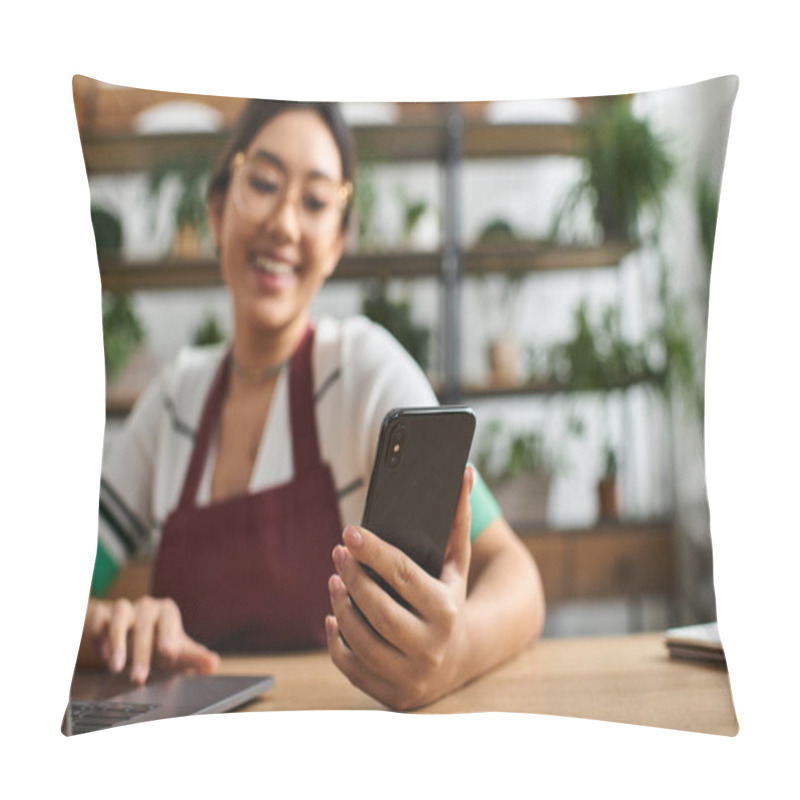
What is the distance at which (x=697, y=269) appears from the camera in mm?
1162

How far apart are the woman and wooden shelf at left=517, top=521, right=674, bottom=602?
2 centimetres

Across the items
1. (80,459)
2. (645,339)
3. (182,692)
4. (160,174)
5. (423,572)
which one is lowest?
(182,692)

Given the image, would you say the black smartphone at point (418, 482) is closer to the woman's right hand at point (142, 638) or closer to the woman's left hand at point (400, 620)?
the woman's left hand at point (400, 620)

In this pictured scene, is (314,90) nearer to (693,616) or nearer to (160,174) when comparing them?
(160,174)

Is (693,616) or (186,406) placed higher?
(186,406)

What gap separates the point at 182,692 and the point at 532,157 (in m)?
0.70

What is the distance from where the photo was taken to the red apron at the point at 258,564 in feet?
3.83

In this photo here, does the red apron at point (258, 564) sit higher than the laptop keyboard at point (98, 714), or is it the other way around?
the red apron at point (258, 564)

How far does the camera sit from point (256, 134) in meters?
1.21

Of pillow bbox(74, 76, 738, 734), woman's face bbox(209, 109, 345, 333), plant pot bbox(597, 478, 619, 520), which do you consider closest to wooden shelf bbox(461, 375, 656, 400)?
pillow bbox(74, 76, 738, 734)

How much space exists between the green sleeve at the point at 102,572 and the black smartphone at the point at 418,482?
30cm

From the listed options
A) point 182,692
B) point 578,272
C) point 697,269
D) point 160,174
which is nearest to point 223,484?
point 182,692

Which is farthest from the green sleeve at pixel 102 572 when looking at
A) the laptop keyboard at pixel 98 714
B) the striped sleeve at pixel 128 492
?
the laptop keyboard at pixel 98 714

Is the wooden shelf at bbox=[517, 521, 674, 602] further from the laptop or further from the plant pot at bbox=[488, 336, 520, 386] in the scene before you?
the laptop
